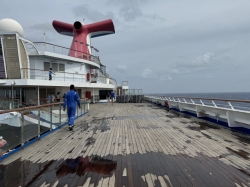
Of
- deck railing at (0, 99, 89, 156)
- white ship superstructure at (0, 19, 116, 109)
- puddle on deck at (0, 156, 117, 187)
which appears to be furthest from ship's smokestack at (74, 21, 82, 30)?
puddle on deck at (0, 156, 117, 187)

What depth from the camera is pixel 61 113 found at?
303 inches

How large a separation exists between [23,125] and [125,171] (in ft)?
9.56

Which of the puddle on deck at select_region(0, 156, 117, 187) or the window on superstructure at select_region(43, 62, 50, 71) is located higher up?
the window on superstructure at select_region(43, 62, 50, 71)

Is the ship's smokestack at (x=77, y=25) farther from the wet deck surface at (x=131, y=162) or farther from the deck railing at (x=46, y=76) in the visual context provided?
the wet deck surface at (x=131, y=162)

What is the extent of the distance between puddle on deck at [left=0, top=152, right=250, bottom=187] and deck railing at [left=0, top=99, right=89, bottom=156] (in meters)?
0.64

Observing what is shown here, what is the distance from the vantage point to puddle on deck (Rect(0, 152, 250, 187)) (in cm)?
298

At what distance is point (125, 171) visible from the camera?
133 inches

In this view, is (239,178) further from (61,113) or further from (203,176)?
(61,113)

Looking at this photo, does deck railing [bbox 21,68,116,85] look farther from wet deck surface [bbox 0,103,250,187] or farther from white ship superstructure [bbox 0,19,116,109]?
wet deck surface [bbox 0,103,250,187]

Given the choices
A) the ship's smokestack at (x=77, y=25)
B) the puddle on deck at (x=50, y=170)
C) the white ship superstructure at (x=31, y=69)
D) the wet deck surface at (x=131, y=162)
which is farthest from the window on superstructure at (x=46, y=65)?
the puddle on deck at (x=50, y=170)

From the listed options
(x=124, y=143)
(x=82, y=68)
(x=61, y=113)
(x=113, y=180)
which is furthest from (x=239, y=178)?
(x=82, y=68)

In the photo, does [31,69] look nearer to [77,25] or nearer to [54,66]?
[54,66]

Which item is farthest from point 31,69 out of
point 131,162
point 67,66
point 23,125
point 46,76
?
point 131,162

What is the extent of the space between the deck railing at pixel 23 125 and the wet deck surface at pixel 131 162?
0.89ft
